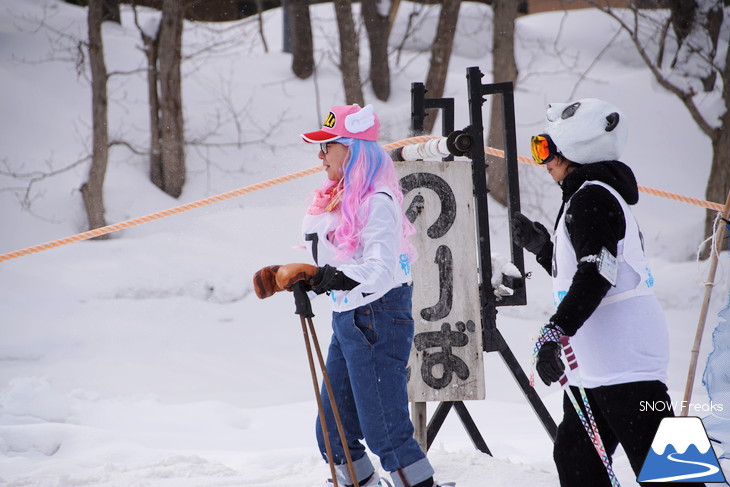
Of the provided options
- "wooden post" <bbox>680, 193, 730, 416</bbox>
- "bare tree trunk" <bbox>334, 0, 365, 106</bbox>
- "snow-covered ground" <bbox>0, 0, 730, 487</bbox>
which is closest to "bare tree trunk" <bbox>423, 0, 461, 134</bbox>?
"snow-covered ground" <bbox>0, 0, 730, 487</bbox>

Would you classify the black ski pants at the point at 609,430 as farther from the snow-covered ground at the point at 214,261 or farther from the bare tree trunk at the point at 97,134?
the bare tree trunk at the point at 97,134

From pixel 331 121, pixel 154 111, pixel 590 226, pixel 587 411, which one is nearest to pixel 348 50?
pixel 154 111

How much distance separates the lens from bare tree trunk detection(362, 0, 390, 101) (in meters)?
15.0

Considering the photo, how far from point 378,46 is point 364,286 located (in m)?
13.2

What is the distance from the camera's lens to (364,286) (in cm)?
276

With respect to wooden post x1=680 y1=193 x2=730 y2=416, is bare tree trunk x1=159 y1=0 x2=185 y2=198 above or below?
above

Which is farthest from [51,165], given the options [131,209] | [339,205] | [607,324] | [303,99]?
[607,324]

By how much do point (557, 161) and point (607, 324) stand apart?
0.61 m

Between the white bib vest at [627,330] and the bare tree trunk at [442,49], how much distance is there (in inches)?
413

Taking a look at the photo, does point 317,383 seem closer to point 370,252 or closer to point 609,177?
point 370,252

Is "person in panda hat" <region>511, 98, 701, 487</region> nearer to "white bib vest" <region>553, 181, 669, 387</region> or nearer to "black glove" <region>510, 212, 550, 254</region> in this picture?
"white bib vest" <region>553, 181, 669, 387</region>

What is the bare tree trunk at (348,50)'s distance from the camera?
1216cm

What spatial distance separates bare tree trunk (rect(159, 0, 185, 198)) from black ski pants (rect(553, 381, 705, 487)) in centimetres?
991

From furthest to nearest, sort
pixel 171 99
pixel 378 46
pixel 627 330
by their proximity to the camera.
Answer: pixel 378 46 < pixel 171 99 < pixel 627 330
